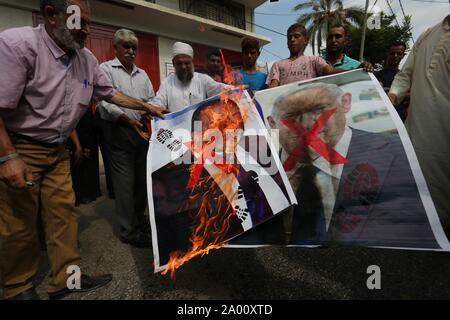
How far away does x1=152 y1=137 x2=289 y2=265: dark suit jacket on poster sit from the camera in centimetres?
166

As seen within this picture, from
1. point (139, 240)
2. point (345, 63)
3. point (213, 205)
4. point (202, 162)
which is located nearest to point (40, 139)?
point (202, 162)

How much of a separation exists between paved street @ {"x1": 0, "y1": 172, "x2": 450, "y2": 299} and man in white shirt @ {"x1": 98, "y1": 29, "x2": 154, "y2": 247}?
29 cm

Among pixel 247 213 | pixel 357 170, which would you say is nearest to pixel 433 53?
pixel 357 170

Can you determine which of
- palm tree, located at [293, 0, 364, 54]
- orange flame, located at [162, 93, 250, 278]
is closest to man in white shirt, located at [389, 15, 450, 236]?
orange flame, located at [162, 93, 250, 278]

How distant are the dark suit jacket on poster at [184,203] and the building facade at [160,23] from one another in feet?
25.9

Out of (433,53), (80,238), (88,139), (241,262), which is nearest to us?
(433,53)

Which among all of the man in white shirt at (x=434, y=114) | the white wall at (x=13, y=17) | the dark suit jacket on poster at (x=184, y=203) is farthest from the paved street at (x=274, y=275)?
the white wall at (x=13, y=17)

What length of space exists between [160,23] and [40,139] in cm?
984

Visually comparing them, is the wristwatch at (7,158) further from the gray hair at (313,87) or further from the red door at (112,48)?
the red door at (112,48)

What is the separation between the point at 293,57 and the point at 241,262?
221 centimetres

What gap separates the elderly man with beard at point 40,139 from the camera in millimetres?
1666

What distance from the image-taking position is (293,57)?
10.5 feet

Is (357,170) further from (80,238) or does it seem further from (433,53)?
(80,238)
